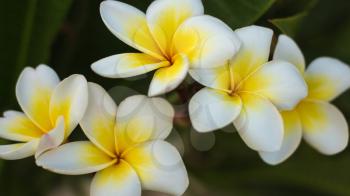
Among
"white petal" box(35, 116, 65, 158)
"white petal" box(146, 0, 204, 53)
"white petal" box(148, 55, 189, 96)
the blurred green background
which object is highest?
"white petal" box(146, 0, 204, 53)

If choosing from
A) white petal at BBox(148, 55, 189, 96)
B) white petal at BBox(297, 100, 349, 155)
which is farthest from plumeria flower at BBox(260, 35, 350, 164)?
white petal at BBox(148, 55, 189, 96)

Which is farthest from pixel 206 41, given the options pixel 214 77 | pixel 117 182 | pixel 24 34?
pixel 24 34

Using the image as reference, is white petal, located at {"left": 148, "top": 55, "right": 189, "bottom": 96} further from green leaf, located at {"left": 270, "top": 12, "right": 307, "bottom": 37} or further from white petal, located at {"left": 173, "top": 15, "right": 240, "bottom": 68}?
green leaf, located at {"left": 270, "top": 12, "right": 307, "bottom": 37}

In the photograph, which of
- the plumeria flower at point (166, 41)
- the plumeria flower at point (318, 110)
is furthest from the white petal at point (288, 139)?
the plumeria flower at point (166, 41)

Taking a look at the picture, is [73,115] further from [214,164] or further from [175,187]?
[214,164]

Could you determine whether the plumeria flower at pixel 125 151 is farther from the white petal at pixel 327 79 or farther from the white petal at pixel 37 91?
the white petal at pixel 327 79

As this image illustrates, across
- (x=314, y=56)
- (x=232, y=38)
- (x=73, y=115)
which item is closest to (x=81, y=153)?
(x=73, y=115)

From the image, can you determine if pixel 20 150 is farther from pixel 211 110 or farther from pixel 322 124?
pixel 322 124
